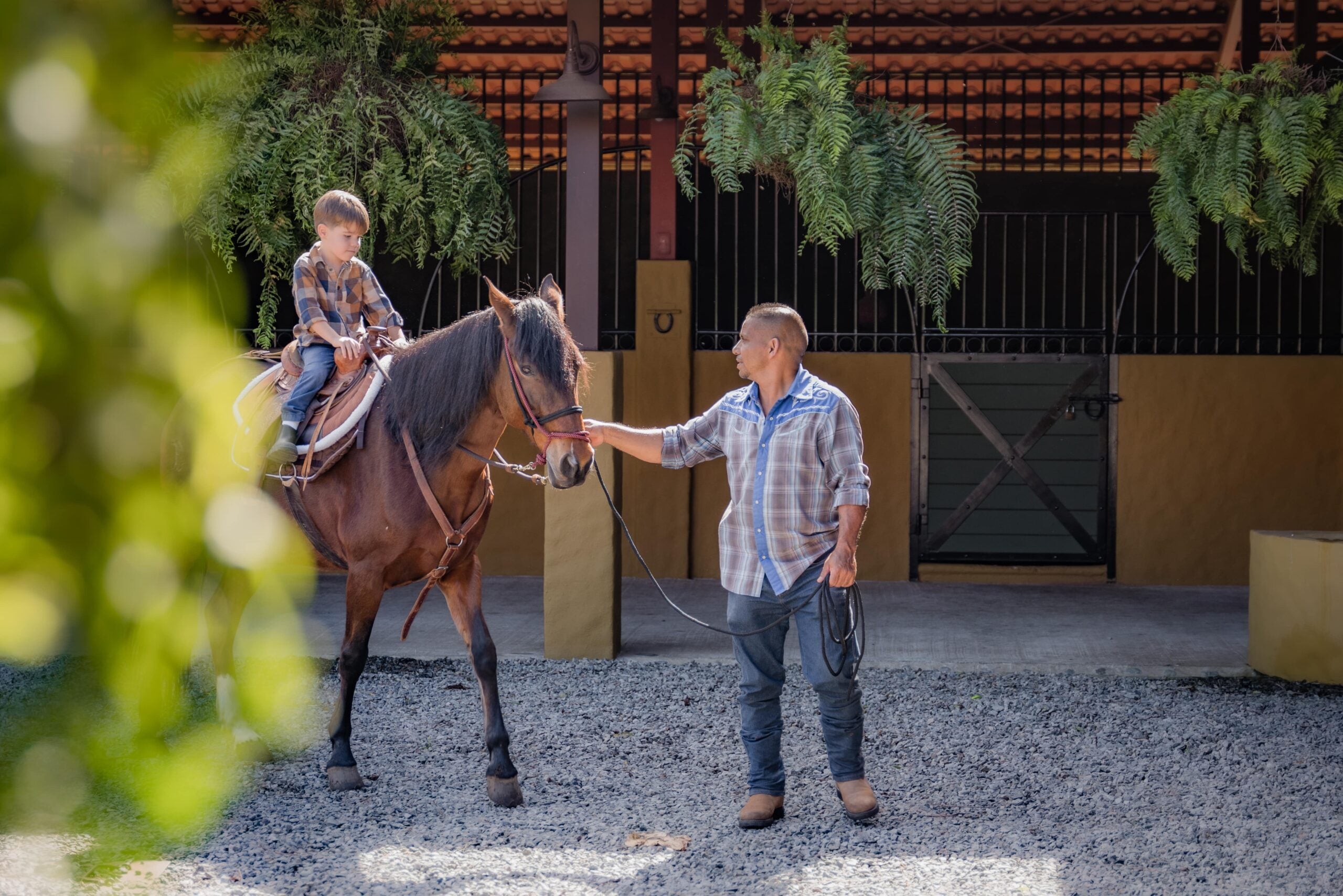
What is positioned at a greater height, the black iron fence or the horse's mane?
the black iron fence

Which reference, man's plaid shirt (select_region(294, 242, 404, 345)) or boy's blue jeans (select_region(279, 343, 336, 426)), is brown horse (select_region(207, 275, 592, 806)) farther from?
man's plaid shirt (select_region(294, 242, 404, 345))

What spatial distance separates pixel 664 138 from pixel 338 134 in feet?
8.07

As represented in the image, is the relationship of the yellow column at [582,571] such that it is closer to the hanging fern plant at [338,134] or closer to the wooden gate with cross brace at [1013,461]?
the hanging fern plant at [338,134]

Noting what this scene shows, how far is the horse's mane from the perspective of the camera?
4.00 m

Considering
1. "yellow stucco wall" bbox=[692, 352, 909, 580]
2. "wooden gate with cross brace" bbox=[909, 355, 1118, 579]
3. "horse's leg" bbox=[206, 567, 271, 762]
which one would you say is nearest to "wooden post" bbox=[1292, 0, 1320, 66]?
"wooden gate with cross brace" bbox=[909, 355, 1118, 579]

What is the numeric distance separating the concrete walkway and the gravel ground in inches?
13.8

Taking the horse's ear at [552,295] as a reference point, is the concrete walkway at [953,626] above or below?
below

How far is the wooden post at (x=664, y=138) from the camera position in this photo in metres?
7.38

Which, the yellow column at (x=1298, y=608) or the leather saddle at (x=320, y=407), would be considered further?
the yellow column at (x=1298, y=608)

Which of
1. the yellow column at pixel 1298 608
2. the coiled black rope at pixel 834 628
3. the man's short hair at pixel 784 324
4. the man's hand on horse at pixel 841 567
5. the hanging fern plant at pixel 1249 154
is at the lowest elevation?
the yellow column at pixel 1298 608

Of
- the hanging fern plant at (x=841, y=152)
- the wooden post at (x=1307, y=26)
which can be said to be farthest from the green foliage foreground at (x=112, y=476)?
the wooden post at (x=1307, y=26)

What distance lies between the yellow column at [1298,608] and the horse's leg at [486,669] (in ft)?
13.4

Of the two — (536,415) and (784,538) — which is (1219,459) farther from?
(536,415)

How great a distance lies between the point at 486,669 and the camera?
4.42 m
